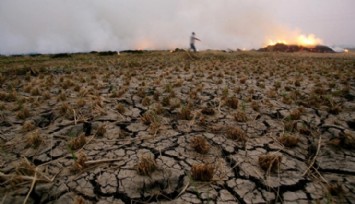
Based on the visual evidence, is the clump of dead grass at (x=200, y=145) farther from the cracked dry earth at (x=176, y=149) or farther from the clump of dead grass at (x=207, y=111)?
the clump of dead grass at (x=207, y=111)

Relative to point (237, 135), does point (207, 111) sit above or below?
above

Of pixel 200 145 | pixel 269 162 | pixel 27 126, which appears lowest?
pixel 269 162

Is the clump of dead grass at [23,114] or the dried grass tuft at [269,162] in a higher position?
the clump of dead grass at [23,114]

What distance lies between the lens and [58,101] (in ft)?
19.9

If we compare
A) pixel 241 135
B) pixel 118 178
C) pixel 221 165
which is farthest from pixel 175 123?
pixel 118 178

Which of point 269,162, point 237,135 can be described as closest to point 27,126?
point 237,135

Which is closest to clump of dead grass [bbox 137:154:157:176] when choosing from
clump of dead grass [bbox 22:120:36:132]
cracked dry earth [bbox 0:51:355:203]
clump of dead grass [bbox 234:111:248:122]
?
cracked dry earth [bbox 0:51:355:203]

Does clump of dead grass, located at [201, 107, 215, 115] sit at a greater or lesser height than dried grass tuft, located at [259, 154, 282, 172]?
greater

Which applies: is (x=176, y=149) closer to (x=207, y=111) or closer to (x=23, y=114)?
(x=207, y=111)

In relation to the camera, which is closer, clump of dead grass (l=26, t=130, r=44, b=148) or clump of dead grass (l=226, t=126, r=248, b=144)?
clump of dead grass (l=26, t=130, r=44, b=148)

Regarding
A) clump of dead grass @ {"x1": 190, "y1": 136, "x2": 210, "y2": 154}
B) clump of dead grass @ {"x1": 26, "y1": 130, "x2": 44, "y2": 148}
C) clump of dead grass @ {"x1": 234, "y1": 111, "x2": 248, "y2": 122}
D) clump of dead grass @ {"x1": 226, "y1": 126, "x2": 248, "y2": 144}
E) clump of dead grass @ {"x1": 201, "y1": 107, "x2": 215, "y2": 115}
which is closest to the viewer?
clump of dead grass @ {"x1": 190, "y1": 136, "x2": 210, "y2": 154}

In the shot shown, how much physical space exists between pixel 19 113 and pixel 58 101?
118cm

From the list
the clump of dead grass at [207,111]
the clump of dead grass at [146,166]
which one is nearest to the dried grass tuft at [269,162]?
the clump of dead grass at [146,166]

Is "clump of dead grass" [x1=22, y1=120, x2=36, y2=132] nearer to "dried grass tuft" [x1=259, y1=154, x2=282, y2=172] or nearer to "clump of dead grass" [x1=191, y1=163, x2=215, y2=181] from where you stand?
"clump of dead grass" [x1=191, y1=163, x2=215, y2=181]
